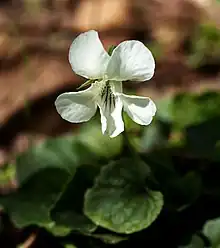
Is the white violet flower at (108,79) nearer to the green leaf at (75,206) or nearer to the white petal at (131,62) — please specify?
the white petal at (131,62)

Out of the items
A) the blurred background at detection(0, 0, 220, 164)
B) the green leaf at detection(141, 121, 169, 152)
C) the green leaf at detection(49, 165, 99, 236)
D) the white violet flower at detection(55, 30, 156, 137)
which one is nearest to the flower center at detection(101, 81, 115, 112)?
the white violet flower at detection(55, 30, 156, 137)

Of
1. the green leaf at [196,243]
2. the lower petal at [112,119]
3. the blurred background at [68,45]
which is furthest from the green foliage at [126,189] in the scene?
the blurred background at [68,45]

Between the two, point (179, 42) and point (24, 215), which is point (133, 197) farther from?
point (179, 42)

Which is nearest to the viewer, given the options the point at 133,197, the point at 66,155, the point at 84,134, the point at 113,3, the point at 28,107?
the point at 133,197

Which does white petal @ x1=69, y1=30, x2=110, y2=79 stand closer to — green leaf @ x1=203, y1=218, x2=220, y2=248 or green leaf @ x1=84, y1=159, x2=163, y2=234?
green leaf @ x1=84, y1=159, x2=163, y2=234

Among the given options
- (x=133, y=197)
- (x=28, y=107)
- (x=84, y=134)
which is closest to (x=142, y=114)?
(x=133, y=197)
